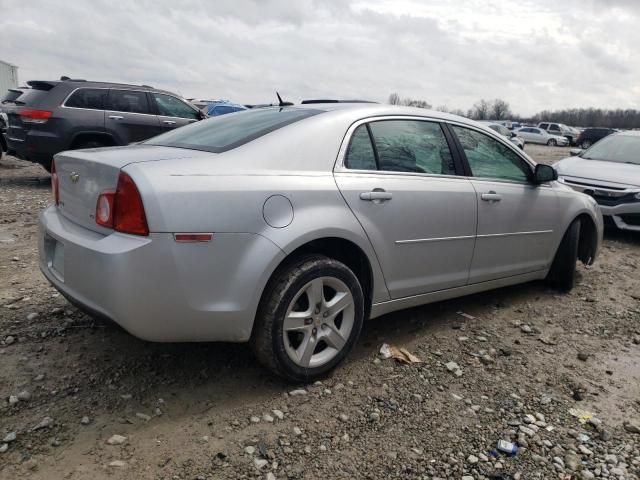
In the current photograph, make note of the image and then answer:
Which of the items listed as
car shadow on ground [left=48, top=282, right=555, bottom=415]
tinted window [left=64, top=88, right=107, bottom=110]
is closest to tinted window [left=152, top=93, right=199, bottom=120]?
tinted window [left=64, top=88, right=107, bottom=110]

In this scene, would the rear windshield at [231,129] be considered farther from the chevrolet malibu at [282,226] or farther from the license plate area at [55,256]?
the license plate area at [55,256]

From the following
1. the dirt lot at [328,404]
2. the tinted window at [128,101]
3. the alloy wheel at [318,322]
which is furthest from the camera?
the tinted window at [128,101]

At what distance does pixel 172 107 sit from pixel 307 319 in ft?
25.6

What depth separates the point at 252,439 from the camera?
240 cm

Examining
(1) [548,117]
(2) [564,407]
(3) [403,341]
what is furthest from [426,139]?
(1) [548,117]

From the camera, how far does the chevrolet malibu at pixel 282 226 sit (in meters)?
2.35

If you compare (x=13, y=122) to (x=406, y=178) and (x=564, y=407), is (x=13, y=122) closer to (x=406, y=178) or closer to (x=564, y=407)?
(x=406, y=178)

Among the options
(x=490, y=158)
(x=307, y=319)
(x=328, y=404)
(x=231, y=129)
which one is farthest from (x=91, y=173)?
(x=490, y=158)

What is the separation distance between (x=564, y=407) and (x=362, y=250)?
139cm

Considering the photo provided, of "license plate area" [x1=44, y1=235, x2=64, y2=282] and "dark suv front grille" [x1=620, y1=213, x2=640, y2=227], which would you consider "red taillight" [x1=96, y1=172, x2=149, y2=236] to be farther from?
"dark suv front grille" [x1=620, y1=213, x2=640, y2=227]

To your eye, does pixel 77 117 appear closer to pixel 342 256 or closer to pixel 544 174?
pixel 342 256

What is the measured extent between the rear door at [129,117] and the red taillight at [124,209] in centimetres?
681

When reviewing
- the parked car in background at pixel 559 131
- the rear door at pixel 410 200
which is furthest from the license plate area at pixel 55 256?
the parked car in background at pixel 559 131

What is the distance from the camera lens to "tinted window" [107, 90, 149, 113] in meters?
8.73
